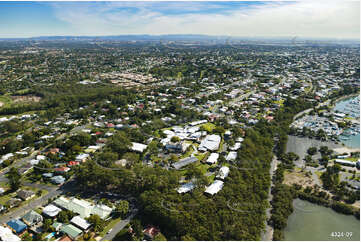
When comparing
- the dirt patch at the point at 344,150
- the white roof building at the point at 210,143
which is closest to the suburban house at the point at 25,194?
the white roof building at the point at 210,143

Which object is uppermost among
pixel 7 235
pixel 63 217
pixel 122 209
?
pixel 122 209

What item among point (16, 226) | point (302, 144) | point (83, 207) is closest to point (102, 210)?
point (83, 207)

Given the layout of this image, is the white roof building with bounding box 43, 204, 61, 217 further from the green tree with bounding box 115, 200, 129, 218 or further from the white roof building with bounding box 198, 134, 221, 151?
the white roof building with bounding box 198, 134, 221, 151

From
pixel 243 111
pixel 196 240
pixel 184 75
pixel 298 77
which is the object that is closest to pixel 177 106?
pixel 243 111

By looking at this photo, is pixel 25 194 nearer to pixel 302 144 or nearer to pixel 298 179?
pixel 298 179

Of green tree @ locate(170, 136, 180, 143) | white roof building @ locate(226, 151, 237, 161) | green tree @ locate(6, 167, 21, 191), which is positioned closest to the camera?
green tree @ locate(6, 167, 21, 191)

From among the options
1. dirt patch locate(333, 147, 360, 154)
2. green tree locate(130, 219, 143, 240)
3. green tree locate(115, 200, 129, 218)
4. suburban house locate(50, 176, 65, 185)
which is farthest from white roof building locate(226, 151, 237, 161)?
suburban house locate(50, 176, 65, 185)
